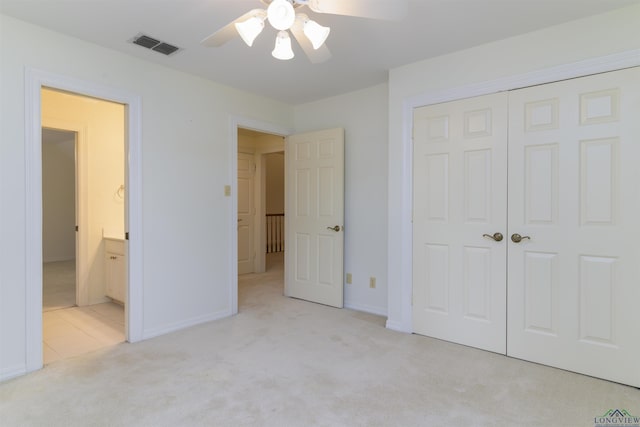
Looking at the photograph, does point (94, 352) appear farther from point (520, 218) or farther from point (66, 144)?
point (66, 144)

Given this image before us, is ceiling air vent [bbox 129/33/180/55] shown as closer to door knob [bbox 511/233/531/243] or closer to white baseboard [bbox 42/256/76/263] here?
door knob [bbox 511/233/531/243]

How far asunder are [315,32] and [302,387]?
205cm

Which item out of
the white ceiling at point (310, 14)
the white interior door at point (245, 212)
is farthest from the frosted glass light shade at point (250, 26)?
the white interior door at point (245, 212)

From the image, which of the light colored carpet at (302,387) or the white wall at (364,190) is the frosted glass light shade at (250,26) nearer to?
the light colored carpet at (302,387)

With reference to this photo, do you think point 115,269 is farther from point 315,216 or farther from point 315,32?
point 315,32

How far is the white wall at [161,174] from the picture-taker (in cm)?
229

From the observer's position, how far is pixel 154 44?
2676 millimetres

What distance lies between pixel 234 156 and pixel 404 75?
1.88 meters

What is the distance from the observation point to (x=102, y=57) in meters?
2.74

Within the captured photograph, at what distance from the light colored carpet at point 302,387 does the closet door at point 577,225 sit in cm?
21

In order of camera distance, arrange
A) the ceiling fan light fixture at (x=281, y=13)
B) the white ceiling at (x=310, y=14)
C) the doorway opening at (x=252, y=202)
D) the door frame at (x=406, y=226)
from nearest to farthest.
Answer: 1. the ceiling fan light fixture at (x=281, y=13)
2. the white ceiling at (x=310, y=14)
3. the door frame at (x=406, y=226)
4. the doorway opening at (x=252, y=202)

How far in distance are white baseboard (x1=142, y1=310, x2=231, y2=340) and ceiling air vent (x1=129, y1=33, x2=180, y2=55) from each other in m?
2.33

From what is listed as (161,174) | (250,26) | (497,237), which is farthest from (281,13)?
(497,237)

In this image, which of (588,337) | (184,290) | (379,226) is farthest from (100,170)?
(588,337)
